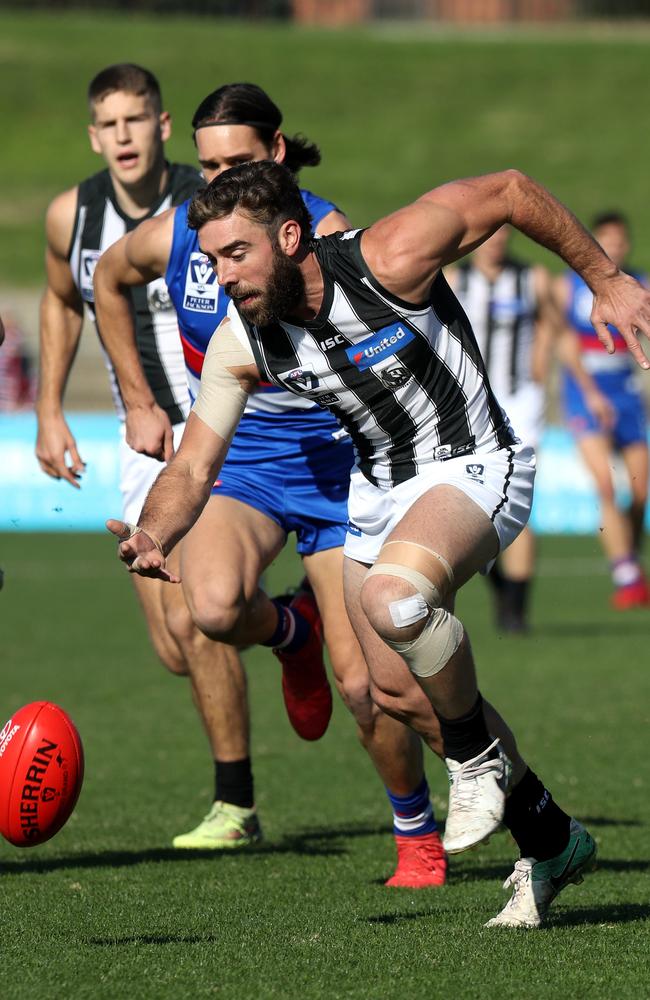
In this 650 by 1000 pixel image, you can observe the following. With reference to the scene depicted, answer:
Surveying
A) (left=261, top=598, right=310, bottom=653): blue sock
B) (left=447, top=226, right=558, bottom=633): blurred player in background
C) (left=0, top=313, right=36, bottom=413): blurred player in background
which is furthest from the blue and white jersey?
(left=0, top=313, right=36, bottom=413): blurred player in background

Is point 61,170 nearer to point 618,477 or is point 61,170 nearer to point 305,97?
point 305,97

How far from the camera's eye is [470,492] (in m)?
4.56

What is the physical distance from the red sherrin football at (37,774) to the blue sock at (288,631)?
107 cm

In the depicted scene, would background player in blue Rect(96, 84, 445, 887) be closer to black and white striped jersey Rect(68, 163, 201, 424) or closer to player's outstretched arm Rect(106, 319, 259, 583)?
black and white striped jersey Rect(68, 163, 201, 424)

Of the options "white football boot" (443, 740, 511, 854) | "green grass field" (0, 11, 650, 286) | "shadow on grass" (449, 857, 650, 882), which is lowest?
"shadow on grass" (449, 857, 650, 882)

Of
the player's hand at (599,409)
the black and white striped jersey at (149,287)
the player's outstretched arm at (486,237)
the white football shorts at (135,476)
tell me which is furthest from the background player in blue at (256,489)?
the player's hand at (599,409)

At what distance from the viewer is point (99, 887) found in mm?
5125

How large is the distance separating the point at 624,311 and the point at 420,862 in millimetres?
1871

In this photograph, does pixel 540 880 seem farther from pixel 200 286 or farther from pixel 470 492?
pixel 200 286

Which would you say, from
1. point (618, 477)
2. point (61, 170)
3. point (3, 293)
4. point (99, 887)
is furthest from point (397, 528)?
point (61, 170)

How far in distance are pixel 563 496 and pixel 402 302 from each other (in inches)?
517

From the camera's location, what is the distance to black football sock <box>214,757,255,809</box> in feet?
19.8

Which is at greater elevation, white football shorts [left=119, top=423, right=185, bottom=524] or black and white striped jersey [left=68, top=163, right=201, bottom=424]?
black and white striped jersey [left=68, top=163, right=201, bottom=424]

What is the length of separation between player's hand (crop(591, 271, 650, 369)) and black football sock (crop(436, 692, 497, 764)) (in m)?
1.07
